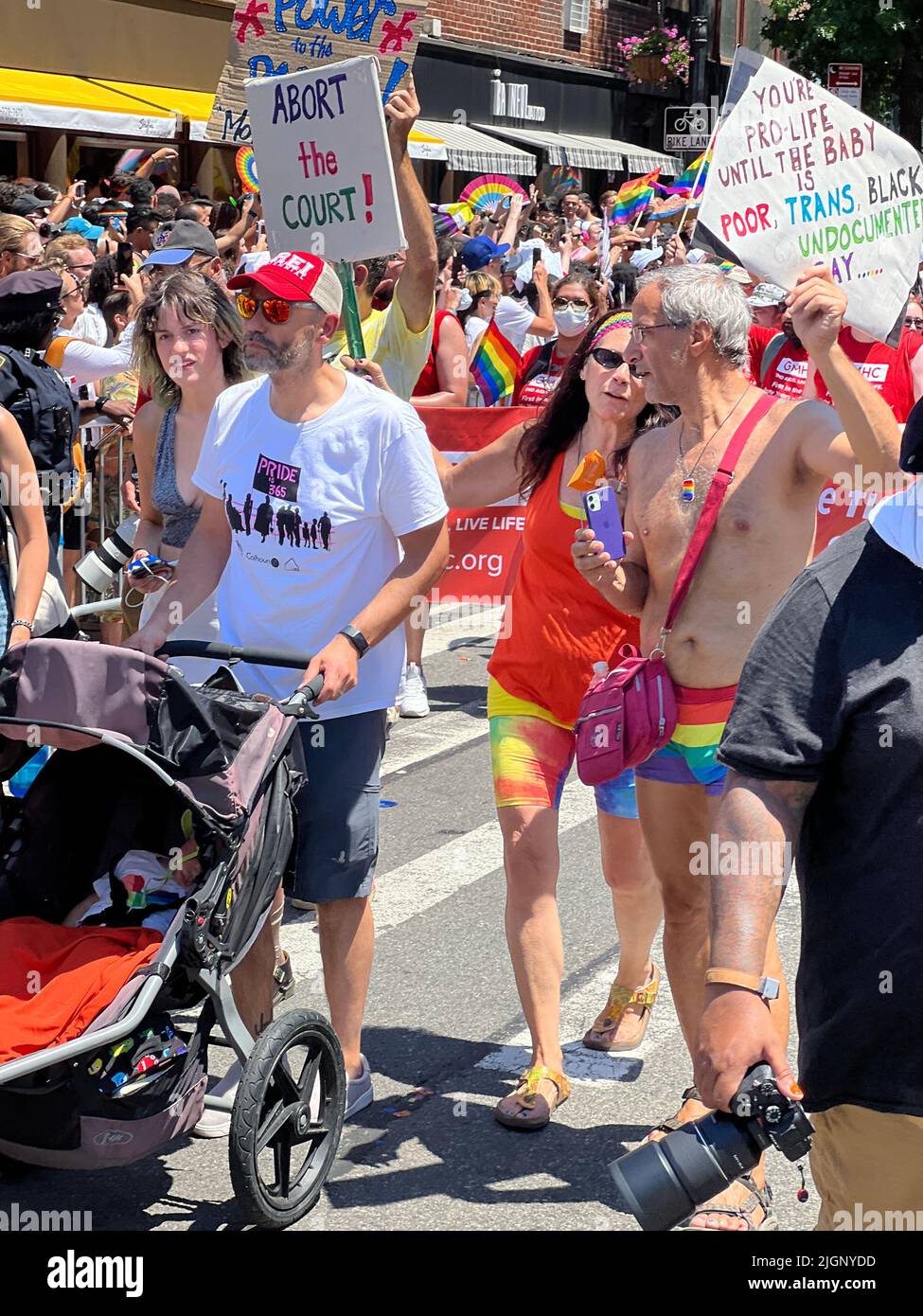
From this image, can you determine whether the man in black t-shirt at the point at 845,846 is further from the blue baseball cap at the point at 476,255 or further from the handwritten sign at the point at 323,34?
the blue baseball cap at the point at 476,255

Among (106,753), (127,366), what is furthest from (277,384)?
(127,366)

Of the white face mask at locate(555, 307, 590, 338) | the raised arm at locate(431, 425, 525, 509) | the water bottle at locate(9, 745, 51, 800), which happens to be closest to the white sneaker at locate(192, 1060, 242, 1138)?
the water bottle at locate(9, 745, 51, 800)

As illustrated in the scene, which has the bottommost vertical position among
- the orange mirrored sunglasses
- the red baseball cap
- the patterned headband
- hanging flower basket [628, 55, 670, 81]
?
the patterned headband

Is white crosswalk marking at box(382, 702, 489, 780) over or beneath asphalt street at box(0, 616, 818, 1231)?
beneath

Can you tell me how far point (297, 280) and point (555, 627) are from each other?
1.20 meters

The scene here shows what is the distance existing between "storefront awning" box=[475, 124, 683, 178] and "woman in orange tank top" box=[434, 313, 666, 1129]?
22.5m

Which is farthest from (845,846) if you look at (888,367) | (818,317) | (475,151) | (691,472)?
(475,151)

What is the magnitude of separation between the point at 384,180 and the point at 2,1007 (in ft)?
12.1

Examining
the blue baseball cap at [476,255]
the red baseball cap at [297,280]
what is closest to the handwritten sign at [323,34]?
the red baseball cap at [297,280]

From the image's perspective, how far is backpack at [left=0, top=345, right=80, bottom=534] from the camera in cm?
611

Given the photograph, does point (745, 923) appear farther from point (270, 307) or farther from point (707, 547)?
point (270, 307)

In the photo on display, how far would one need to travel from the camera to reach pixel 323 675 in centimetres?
405

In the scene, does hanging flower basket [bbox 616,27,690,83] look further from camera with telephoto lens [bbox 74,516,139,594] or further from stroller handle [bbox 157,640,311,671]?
stroller handle [bbox 157,640,311,671]

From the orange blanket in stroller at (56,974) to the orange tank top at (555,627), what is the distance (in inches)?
54.5
